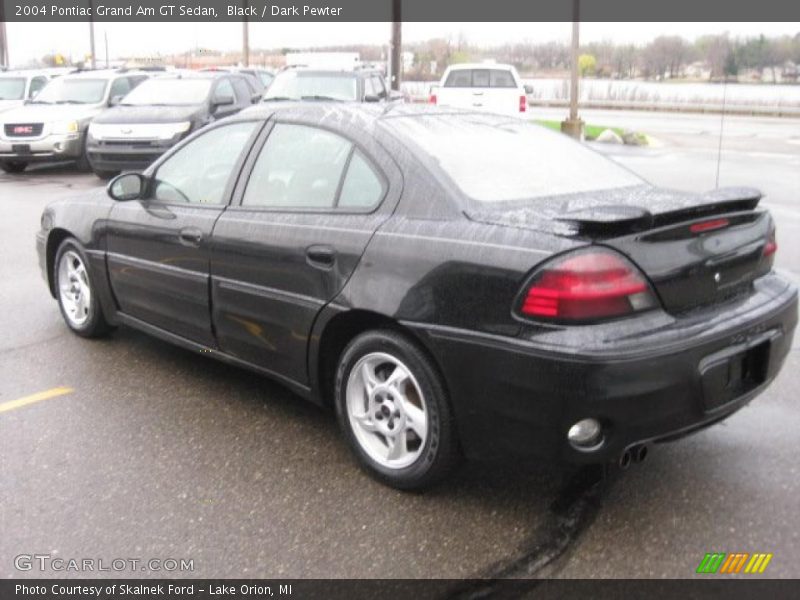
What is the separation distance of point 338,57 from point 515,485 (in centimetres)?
2114

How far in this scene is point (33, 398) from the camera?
4.65 meters

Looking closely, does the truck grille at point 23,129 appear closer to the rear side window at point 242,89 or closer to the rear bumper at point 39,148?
the rear bumper at point 39,148

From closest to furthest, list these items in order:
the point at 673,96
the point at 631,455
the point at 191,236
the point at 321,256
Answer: the point at 631,455, the point at 321,256, the point at 191,236, the point at 673,96

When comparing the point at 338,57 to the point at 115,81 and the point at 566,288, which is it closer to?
the point at 115,81

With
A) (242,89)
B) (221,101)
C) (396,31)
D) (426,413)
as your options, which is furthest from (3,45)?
(426,413)

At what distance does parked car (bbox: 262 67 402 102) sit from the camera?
50.8 ft

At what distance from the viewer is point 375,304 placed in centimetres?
350

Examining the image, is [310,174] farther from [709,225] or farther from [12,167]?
[12,167]

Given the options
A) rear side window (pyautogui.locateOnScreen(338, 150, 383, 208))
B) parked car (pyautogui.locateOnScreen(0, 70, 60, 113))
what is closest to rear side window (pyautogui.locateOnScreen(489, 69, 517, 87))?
parked car (pyautogui.locateOnScreen(0, 70, 60, 113))

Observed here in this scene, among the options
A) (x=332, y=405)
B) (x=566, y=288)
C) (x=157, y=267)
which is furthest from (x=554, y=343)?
(x=157, y=267)

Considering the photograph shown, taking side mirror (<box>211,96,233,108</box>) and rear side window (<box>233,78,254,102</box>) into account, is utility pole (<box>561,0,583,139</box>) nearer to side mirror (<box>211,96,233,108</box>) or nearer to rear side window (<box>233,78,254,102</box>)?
rear side window (<box>233,78,254,102</box>)

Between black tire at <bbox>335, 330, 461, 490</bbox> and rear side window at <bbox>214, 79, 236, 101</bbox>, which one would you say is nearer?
black tire at <bbox>335, 330, 461, 490</bbox>

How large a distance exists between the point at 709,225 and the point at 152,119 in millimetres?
12234

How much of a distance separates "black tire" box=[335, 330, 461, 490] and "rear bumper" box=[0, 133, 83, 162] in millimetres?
13703
